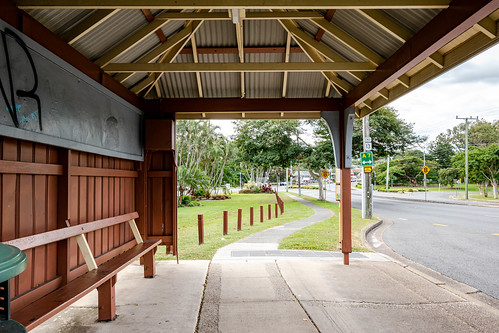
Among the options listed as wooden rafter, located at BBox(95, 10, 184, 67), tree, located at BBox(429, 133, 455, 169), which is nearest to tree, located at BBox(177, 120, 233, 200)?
wooden rafter, located at BBox(95, 10, 184, 67)

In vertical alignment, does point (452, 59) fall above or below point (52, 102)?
above

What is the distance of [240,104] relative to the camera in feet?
22.6

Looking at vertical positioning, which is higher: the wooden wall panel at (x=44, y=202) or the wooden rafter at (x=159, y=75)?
the wooden rafter at (x=159, y=75)

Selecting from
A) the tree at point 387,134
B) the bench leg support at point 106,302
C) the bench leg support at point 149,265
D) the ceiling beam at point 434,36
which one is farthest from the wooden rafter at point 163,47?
the tree at point 387,134

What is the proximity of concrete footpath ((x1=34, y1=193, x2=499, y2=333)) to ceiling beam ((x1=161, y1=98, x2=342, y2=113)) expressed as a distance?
321cm

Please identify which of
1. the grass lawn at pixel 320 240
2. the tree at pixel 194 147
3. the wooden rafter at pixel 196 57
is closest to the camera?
the wooden rafter at pixel 196 57

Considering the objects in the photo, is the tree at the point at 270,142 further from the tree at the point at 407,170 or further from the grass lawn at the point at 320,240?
the tree at the point at 407,170

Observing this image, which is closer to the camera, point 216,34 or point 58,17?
point 58,17

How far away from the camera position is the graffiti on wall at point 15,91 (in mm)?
2910

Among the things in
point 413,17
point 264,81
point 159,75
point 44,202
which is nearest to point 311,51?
point 264,81

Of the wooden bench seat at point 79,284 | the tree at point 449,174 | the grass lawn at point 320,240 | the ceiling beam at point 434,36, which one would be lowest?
the grass lawn at point 320,240

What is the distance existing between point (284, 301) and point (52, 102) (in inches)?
153

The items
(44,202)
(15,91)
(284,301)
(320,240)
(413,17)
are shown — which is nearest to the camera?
(15,91)

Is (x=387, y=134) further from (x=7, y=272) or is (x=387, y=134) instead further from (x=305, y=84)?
(x=7, y=272)
